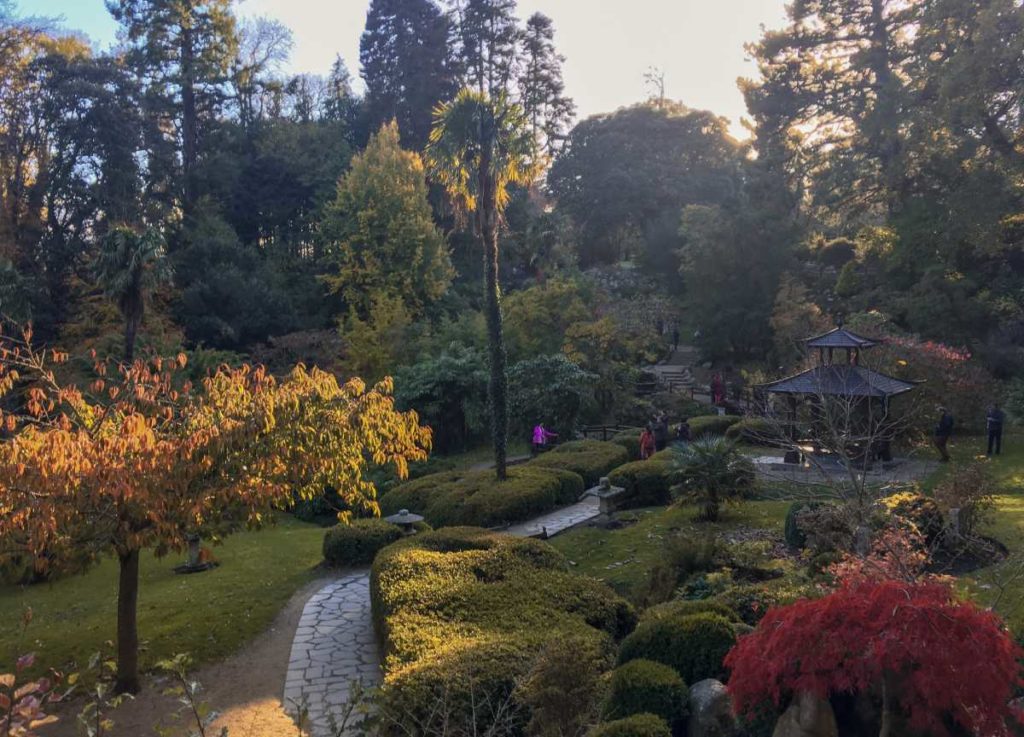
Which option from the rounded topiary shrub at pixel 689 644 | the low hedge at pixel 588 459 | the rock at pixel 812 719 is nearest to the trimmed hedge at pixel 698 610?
the rounded topiary shrub at pixel 689 644

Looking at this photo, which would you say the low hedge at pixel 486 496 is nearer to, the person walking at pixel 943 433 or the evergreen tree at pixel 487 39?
the person walking at pixel 943 433

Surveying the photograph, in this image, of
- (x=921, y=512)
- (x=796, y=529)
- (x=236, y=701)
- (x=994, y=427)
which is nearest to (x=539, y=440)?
(x=994, y=427)

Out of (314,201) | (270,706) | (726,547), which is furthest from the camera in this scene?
(314,201)

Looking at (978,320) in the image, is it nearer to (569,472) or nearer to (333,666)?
(569,472)

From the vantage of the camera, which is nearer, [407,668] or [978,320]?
[407,668]

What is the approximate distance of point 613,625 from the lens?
30.6ft

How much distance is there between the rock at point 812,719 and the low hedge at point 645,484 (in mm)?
11751

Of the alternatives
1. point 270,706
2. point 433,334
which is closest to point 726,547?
point 270,706

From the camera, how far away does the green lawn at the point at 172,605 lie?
10.4 m

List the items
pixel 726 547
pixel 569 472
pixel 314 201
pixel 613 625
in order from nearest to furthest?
pixel 613 625
pixel 726 547
pixel 569 472
pixel 314 201

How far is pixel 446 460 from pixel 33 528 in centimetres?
1838

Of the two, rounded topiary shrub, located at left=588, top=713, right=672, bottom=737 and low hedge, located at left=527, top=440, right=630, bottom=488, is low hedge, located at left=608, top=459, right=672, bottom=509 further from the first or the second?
rounded topiary shrub, located at left=588, top=713, right=672, bottom=737

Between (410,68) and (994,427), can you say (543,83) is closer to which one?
(410,68)

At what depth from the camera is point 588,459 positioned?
20031mm
